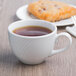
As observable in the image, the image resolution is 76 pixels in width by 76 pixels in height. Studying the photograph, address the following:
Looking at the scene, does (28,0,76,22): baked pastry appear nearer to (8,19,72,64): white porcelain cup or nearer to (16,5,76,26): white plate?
(16,5,76,26): white plate

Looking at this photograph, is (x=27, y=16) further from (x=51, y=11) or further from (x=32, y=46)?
(x=32, y=46)

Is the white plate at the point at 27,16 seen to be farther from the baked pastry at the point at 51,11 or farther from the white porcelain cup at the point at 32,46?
the white porcelain cup at the point at 32,46

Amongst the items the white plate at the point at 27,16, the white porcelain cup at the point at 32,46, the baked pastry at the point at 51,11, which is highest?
the white porcelain cup at the point at 32,46

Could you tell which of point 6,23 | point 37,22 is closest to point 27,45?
point 37,22

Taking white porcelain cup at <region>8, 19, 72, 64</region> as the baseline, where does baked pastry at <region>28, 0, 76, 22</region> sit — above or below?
below

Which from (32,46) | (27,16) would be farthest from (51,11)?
(32,46)

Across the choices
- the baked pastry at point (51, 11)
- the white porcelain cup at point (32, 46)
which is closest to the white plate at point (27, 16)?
the baked pastry at point (51, 11)

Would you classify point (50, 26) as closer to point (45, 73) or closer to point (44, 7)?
point (45, 73)

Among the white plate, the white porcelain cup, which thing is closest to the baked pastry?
the white plate

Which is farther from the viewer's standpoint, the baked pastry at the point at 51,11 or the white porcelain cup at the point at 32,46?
the baked pastry at the point at 51,11

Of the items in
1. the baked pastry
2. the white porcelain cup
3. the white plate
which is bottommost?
the white plate
